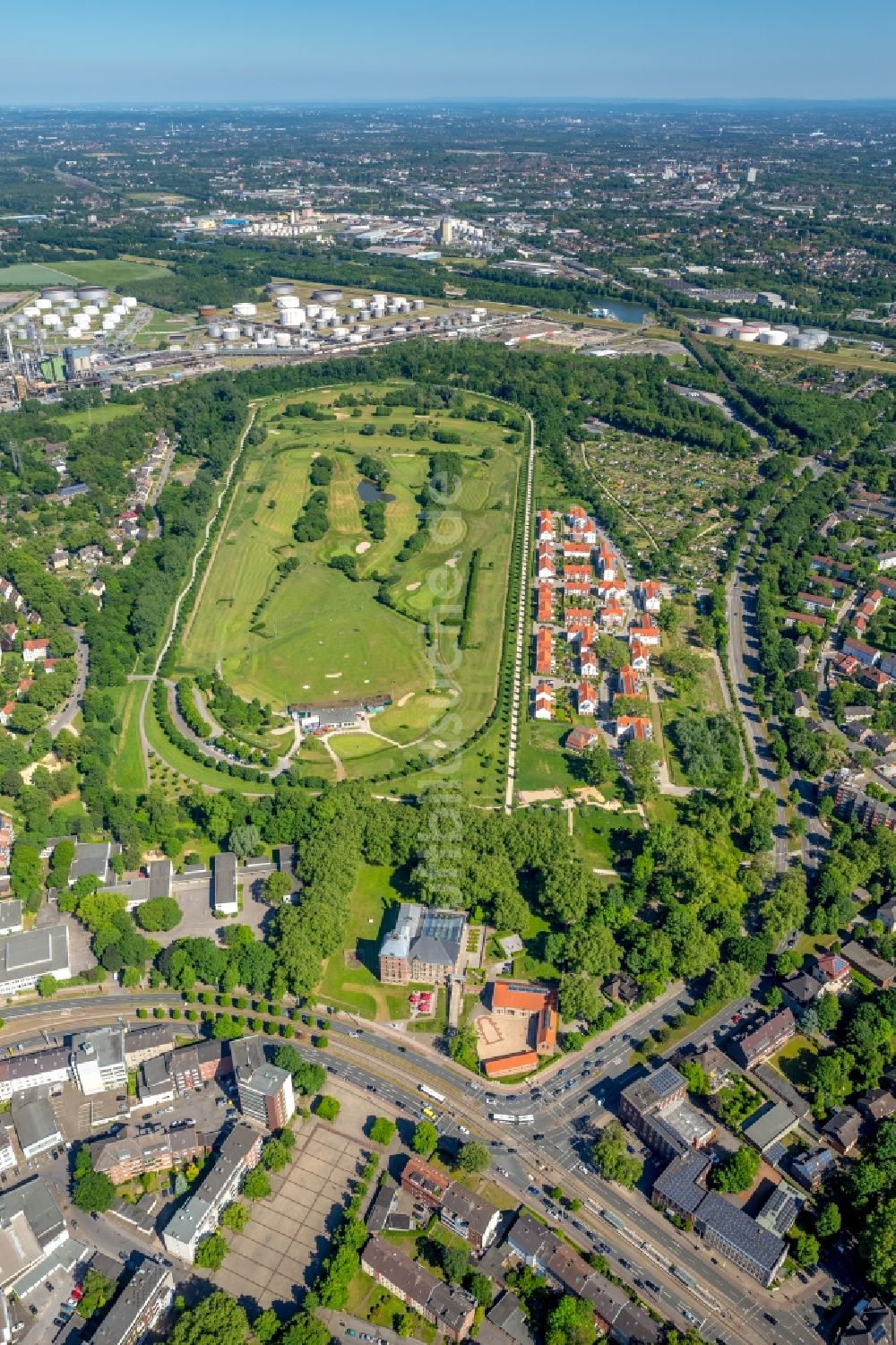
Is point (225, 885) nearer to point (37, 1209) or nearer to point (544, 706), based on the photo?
point (37, 1209)

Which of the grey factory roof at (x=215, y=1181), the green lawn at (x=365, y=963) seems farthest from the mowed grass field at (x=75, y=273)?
the grey factory roof at (x=215, y=1181)

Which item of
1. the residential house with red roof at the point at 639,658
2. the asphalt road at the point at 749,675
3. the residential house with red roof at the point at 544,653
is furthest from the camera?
the residential house with red roof at the point at 639,658

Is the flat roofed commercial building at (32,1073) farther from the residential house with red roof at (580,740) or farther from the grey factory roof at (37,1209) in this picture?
the residential house with red roof at (580,740)

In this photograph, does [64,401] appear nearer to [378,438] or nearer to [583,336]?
[378,438]

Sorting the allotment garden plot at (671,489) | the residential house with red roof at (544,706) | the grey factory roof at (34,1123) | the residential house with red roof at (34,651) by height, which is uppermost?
the allotment garden plot at (671,489)

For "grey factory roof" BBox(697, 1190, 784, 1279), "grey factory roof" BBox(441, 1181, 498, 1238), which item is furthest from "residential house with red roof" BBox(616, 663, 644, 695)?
"grey factory roof" BBox(441, 1181, 498, 1238)

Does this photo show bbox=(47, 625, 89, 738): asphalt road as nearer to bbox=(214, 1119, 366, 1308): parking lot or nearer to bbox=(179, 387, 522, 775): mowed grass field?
bbox=(179, 387, 522, 775): mowed grass field

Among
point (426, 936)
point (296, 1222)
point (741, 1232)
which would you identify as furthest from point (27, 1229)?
point (741, 1232)
